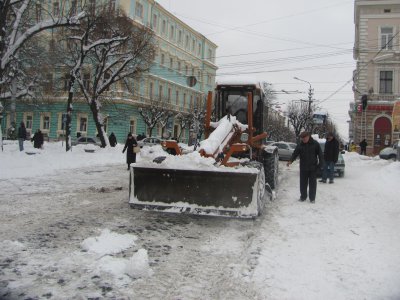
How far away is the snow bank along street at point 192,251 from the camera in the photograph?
12.8ft

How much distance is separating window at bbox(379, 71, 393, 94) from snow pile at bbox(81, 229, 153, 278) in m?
38.4

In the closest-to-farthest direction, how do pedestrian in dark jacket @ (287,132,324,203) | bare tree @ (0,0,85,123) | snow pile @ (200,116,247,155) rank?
snow pile @ (200,116,247,155), pedestrian in dark jacket @ (287,132,324,203), bare tree @ (0,0,85,123)

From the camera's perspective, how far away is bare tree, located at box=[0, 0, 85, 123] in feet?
51.6

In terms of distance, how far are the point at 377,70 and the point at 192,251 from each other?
127 feet

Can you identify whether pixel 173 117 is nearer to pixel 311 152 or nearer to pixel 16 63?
pixel 16 63

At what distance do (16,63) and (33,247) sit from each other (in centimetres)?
2533

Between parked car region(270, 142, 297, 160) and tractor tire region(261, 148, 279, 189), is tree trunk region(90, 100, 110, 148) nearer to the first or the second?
parked car region(270, 142, 297, 160)

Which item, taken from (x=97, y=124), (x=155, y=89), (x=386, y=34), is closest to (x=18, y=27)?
(x=97, y=124)

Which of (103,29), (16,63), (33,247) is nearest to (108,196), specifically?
(33,247)

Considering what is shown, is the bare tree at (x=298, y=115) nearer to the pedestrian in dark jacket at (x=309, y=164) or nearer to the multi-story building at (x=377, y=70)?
the multi-story building at (x=377, y=70)

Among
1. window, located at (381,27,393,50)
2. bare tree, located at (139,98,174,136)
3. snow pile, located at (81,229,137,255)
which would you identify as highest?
window, located at (381,27,393,50)

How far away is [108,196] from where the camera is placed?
9133 millimetres

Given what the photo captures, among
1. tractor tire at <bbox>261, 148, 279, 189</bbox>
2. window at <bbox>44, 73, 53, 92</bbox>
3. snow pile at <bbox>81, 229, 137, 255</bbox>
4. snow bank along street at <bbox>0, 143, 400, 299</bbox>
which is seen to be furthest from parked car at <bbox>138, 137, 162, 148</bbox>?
snow pile at <bbox>81, 229, 137, 255</bbox>

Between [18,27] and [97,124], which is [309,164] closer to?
[18,27]
